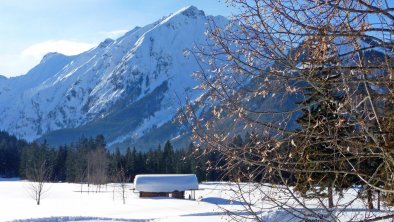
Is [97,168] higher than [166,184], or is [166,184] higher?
[97,168]

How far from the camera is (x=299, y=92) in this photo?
415 cm

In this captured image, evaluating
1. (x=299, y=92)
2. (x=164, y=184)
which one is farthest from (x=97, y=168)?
(x=299, y=92)

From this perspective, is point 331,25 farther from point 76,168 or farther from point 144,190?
point 76,168

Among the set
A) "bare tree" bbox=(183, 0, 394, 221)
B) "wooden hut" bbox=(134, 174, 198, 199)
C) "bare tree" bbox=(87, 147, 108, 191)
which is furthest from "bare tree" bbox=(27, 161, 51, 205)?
"bare tree" bbox=(183, 0, 394, 221)

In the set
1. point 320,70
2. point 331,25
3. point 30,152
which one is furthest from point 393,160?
point 30,152

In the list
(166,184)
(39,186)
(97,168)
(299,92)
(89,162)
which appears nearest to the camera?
(299,92)

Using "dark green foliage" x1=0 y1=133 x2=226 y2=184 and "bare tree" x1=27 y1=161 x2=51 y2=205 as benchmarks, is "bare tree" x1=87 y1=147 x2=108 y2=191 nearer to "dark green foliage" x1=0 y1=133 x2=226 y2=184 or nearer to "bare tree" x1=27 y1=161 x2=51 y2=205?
"dark green foliage" x1=0 y1=133 x2=226 y2=184

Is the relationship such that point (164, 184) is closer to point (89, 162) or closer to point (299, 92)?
point (89, 162)

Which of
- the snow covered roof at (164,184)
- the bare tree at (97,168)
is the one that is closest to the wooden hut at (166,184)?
the snow covered roof at (164,184)

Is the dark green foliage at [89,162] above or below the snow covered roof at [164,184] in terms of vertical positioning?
above

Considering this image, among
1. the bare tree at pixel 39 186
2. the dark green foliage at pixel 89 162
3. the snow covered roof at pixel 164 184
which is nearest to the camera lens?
the bare tree at pixel 39 186

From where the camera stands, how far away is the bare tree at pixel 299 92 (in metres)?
3.46

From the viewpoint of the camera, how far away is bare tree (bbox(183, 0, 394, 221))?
3455mm

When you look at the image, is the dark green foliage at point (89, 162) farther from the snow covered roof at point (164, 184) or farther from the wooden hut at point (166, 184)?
the snow covered roof at point (164, 184)
